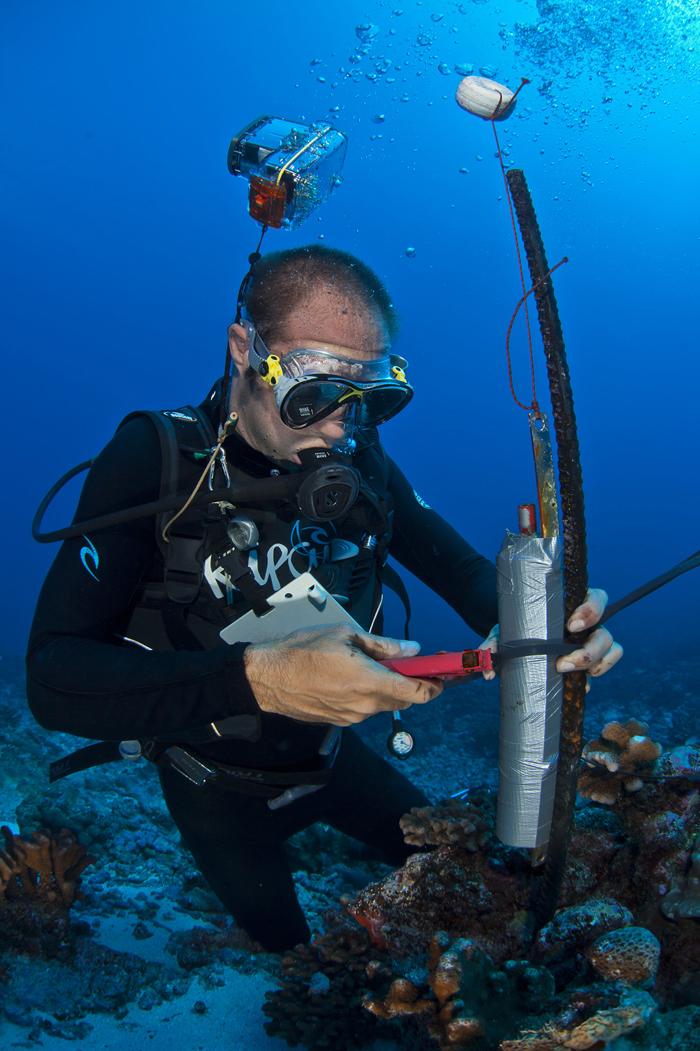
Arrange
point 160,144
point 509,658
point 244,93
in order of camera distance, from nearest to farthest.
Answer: point 509,658, point 244,93, point 160,144

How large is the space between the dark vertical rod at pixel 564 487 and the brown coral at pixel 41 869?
10.0 feet

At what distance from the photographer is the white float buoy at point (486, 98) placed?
2211 millimetres

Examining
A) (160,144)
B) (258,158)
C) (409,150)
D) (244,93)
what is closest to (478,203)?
(409,150)

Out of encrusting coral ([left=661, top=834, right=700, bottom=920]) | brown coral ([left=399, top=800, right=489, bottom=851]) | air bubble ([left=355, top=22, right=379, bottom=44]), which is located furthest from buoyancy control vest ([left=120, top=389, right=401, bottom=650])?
air bubble ([left=355, top=22, right=379, bottom=44])

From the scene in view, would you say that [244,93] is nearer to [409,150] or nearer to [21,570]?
[409,150]

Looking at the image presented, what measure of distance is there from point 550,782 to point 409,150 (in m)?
52.5

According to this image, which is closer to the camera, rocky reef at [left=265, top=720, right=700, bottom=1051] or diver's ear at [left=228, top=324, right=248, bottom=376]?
rocky reef at [left=265, top=720, right=700, bottom=1051]

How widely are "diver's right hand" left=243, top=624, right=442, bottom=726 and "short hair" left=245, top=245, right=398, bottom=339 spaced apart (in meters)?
1.62

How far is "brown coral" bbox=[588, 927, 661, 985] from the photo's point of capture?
6.54 feet

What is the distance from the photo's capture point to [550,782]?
2.11 m

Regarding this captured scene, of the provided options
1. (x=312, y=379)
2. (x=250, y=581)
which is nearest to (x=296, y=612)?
(x=250, y=581)

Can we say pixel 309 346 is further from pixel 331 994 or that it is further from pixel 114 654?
pixel 331 994

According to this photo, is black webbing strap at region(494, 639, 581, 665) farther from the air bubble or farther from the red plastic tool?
the air bubble

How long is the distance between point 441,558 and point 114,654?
2.06m
